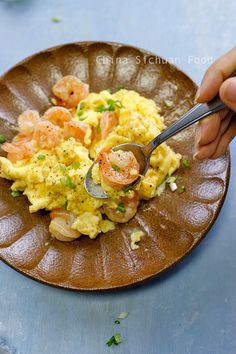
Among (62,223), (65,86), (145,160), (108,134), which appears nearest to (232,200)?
(145,160)

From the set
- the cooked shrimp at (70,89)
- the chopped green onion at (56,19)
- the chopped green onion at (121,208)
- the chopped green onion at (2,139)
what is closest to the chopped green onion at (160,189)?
the chopped green onion at (121,208)

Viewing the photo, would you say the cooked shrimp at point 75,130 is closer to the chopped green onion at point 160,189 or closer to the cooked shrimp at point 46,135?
the cooked shrimp at point 46,135

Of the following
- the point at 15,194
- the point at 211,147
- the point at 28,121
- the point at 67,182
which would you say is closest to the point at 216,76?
the point at 211,147

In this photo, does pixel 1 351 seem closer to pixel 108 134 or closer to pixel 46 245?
pixel 46 245

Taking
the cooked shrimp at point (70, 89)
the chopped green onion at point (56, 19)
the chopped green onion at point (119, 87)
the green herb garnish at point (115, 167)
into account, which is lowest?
the green herb garnish at point (115, 167)

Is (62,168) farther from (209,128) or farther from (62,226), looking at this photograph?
(209,128)

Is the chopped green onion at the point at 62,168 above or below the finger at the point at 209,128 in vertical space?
below

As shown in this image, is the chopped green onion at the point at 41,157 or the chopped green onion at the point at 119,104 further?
the chopped green onion at the point at 119,104
